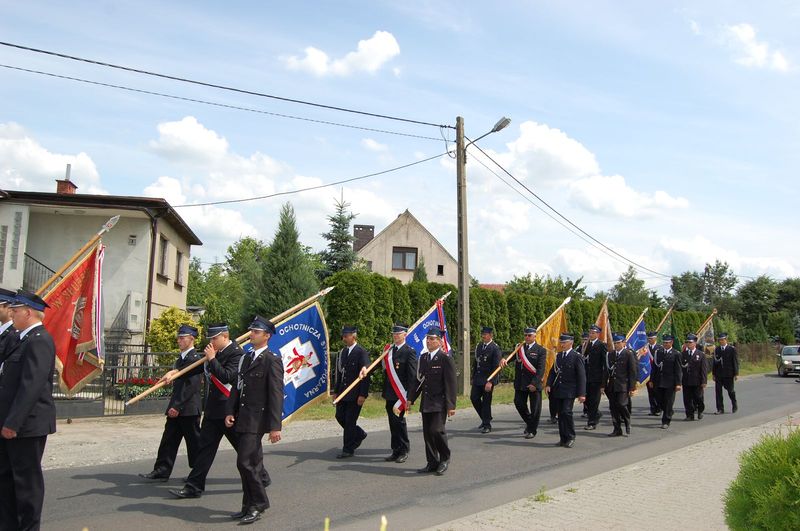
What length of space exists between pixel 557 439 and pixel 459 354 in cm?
620

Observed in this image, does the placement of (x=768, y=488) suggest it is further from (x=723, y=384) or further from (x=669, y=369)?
(x=723, y=384)

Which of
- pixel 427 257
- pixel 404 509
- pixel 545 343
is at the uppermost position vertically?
pixel 427 257

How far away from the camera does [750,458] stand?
3.80 m

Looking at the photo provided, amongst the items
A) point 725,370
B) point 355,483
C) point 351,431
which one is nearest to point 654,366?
point 725,370

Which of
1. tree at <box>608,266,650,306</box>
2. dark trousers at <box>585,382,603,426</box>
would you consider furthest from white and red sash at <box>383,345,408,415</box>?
tree at <box>608,266,650,306</box>

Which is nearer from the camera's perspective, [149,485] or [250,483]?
[250,483]

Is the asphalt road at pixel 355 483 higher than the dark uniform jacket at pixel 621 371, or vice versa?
the dark uniform jacket at pixel 621 371

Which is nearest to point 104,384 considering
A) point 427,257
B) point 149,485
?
point 149,485

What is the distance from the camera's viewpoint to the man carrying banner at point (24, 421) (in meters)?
5.17

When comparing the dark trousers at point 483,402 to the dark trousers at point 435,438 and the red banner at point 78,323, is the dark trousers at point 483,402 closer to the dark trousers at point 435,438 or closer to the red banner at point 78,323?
the dark trousers at point 435,438

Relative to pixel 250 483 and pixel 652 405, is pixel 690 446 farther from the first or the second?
pixel 250 483

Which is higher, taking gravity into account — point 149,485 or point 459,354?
point 459,354

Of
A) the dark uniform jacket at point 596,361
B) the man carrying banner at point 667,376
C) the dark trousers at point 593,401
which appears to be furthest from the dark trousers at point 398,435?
the man carrying banner at point 667,376

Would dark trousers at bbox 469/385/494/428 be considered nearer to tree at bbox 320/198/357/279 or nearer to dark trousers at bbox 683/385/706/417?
dark trousers at bbox 683/385/706/417
